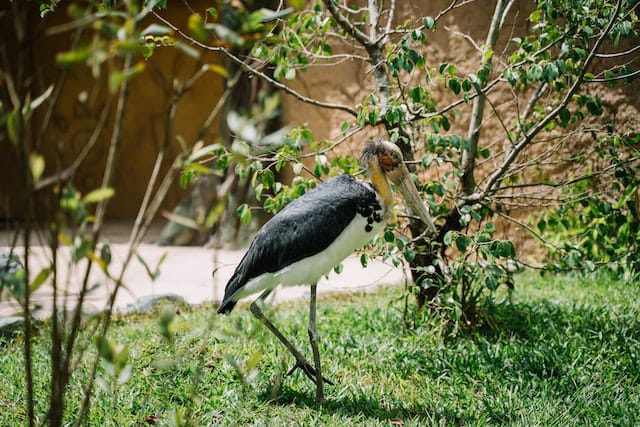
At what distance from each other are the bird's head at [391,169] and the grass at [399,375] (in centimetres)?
79

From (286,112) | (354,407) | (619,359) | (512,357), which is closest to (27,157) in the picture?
(354,407)

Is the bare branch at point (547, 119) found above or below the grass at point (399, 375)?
above

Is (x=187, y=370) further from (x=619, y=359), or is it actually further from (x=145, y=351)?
(x=619, y=359)

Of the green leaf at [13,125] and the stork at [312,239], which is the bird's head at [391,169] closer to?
the stork at [312,239]

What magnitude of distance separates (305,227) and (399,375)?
939 mm

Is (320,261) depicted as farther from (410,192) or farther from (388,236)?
(410,192)

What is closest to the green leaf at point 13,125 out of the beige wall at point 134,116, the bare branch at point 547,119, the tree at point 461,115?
the tree at point 461,115

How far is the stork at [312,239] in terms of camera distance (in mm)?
3246

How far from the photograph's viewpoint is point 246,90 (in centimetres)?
820

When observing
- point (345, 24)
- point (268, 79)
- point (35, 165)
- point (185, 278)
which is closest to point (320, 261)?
point (268, 79)

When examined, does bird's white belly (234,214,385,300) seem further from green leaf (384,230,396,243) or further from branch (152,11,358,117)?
branch (152,11,358,117)

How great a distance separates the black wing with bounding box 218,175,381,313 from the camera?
3242 mm

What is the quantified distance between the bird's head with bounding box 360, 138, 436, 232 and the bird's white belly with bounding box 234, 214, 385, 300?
0.84 feet

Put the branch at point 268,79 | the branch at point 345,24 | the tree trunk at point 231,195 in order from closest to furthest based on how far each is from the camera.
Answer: the branch at point 268,79
the branch at point 345,24
the tree trunk at point 231,195
